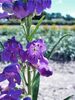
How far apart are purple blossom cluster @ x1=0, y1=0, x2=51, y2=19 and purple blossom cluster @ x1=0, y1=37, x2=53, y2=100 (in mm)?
128

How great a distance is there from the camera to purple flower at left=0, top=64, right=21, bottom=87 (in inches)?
61.8

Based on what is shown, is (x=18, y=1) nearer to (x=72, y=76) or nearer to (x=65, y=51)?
(x=72, y=76)

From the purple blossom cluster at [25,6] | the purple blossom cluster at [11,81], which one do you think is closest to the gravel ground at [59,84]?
the purple blossom cluster at [11,81]

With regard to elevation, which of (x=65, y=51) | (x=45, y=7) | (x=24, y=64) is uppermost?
(x=45, y=7)

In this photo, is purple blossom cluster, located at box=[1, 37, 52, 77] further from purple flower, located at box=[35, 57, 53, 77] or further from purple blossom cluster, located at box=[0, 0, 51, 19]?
purple blossom cluster, located at box=[0, 0, 51, 19]

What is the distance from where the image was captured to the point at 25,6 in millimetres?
1535

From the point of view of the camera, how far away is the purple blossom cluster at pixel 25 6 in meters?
1.51

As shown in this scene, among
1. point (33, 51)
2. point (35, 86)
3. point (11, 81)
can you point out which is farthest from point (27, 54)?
point (35, 86)

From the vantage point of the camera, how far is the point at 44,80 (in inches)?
307

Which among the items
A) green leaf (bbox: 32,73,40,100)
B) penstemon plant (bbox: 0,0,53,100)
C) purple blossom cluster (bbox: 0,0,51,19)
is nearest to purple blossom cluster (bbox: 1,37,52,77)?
penstemon plant (bbox: 0,0,53,100)

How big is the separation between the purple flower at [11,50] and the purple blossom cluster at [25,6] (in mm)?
124

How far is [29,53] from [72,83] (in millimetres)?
5933

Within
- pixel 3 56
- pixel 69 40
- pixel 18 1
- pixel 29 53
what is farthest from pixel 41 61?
pixel 69 40

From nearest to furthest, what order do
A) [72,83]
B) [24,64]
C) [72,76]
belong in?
1. [24,64]
2. [72,83]
3. [72,76]
